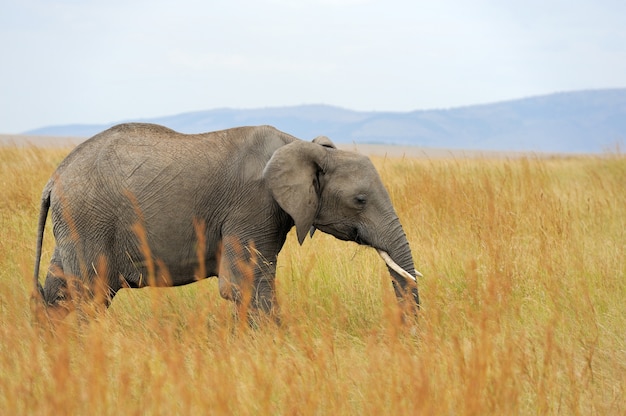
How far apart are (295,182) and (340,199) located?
1.16 ft

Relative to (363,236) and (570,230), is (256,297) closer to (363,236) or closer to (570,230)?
(363,236)

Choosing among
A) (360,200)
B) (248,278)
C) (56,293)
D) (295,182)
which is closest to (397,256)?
(360,200)

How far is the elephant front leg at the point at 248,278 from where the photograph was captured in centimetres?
509

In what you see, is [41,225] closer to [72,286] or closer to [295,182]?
[72,286]

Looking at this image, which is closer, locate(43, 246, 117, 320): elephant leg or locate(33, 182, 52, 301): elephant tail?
locate(43, 246, 117, 320): elephant leg

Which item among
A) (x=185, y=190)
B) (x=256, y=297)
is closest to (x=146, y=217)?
(x=185, y=190)

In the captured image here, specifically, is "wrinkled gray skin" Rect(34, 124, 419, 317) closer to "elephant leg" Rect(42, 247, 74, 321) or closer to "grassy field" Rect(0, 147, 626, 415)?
"elephant leg" Rect(42, 247, 74, 321)

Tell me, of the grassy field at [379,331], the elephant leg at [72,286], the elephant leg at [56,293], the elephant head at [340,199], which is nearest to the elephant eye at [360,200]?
the elephant head at [340,199]

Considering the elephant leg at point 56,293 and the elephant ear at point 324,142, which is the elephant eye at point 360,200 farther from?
the elephant leg at point 56,293

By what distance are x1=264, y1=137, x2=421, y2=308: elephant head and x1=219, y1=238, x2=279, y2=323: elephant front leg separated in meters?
0.35

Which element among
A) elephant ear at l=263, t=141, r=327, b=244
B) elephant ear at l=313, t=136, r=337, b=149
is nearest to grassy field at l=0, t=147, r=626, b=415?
elephant ear at l=263, t=141, r=327, b=244

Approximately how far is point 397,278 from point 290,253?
5.44 ft

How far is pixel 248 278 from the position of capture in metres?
5.04

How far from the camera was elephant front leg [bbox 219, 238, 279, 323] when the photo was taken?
5.09 m
